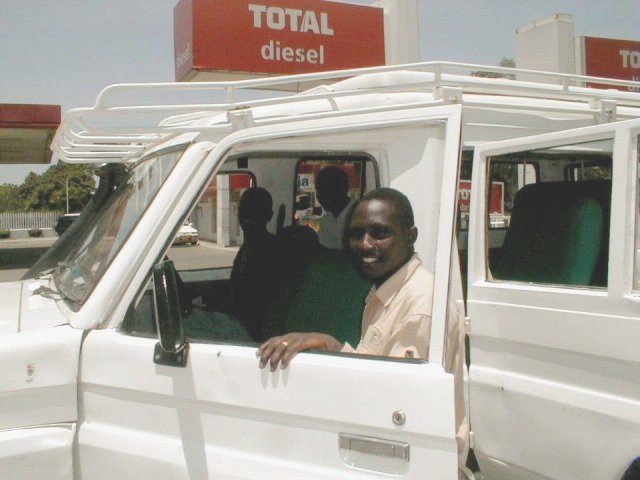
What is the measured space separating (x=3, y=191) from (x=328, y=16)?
62967 millimetres

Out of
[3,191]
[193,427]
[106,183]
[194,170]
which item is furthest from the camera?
[3,191]

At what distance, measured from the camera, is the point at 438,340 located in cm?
190

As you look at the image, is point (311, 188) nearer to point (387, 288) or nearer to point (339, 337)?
point (339, 337)

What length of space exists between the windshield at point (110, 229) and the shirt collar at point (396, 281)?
86 centimetres

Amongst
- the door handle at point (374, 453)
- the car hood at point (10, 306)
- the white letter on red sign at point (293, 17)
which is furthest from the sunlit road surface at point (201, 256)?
the white letter on red sign at point (293, 17)

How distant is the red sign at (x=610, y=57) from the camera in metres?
11.4

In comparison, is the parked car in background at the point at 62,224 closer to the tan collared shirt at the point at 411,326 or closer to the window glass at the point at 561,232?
the window glass at the point at 561,232

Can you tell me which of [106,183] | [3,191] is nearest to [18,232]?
[3,191]

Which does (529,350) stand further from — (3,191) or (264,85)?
(3,191)

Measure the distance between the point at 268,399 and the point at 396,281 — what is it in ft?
1.91

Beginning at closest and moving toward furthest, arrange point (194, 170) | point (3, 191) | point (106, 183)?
1. point (194, 170)
2. point (106, 183)
3. point (3, 191)

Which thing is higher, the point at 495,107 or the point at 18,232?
the point at 495,107

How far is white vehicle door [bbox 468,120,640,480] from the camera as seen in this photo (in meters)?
2.15

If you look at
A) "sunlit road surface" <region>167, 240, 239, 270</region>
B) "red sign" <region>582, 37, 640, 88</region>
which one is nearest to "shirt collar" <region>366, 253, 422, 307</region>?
"sunlit road surface" <region>167, 240, 239, 270</region>
